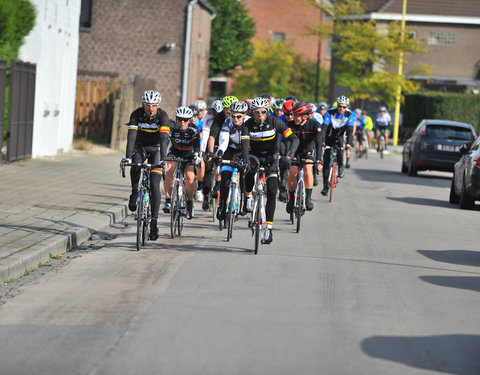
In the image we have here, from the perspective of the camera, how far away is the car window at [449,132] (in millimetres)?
27094

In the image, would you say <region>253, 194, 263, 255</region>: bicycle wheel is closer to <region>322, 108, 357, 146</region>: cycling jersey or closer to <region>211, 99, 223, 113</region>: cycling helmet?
<region>211, 99, 223, 113</region>: cycling helmet

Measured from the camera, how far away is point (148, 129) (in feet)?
39.0

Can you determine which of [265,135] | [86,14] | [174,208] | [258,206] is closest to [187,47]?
[86,14]

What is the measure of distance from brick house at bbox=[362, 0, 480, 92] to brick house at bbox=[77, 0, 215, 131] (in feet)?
79.5

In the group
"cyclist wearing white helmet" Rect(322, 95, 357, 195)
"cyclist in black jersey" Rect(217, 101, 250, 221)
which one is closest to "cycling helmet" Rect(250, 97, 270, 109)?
"cyclist in black jersey" Rect(217, 101, 250, 221)

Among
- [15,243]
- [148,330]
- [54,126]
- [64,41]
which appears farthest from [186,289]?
[64,41]

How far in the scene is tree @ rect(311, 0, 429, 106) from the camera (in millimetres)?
51375

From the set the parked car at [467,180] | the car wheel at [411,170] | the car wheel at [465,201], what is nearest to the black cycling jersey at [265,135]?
the parked car at [467,180]

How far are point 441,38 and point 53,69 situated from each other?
44.2 metres

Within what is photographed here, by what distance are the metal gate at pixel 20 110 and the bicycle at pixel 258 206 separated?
992 centimetres

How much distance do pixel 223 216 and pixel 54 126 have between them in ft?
43.4

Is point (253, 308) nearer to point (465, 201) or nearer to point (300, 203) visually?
point (300, 203)

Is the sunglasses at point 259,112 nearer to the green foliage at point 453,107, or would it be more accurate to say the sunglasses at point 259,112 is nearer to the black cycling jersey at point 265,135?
the black cycling jersey at point 265,135

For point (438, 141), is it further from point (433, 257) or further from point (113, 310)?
point (113, 310)
